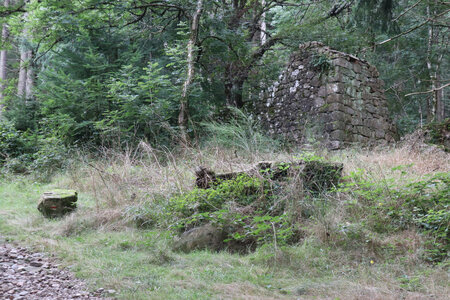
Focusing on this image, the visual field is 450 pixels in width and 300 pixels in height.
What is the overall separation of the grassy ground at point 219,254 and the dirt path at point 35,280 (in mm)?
133

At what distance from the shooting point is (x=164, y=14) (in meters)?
11.4

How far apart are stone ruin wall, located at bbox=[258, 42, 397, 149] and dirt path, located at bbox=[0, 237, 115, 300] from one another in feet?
18.5

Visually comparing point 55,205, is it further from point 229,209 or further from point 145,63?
point 145,63

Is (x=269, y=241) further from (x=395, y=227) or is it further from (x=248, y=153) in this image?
(x=248, y=153)

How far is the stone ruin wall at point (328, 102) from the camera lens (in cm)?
820

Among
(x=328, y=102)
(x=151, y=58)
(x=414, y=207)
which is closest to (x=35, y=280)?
(x=414, y=207)

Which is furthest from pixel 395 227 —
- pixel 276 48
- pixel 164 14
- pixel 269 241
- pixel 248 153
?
pixel 164 14

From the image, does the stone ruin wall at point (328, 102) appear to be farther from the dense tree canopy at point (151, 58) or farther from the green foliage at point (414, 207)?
the green foliage at point (414, 207)

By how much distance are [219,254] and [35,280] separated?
6.00 feet

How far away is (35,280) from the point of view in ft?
10.7

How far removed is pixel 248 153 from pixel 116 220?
2.58m

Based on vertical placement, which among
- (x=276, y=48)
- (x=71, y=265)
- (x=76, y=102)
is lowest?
(x=71, y=265)

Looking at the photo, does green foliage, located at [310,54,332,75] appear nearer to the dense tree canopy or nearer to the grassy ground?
the dense tree canopy

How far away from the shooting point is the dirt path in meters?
2.93
